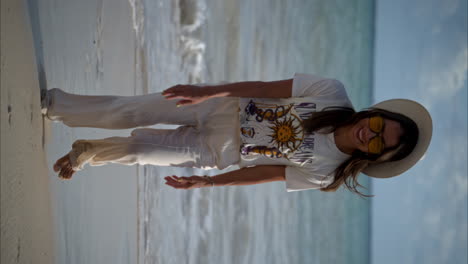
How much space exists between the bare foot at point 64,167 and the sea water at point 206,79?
268mm

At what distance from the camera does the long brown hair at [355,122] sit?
6.17ft

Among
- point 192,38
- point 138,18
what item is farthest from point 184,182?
point 192,38

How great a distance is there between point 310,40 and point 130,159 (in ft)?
10.4

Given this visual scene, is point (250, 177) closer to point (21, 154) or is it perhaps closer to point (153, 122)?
point (153, 122)

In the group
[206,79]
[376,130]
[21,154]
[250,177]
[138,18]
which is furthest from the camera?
[206,79]

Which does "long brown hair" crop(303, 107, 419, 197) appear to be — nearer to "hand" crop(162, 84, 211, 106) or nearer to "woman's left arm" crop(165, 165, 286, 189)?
"woman's left arm" crop(165, 165, 286, 189)

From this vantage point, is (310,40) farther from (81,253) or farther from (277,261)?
(81,253)

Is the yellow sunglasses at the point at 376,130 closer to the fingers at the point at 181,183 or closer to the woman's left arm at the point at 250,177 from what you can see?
the woman's left arm at the point at 250,177

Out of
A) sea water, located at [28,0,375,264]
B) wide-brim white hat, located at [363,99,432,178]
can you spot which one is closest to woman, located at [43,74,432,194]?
wide-brim white hat, located at [363,99,432,178]

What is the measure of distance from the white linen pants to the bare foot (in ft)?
0.11

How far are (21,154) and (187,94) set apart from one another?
711mm

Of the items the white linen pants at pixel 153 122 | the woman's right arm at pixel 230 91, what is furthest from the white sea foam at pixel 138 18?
the woman's right arm at pixel 230 91

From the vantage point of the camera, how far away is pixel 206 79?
4551mm

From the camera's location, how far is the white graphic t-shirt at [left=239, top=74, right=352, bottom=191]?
193cm
